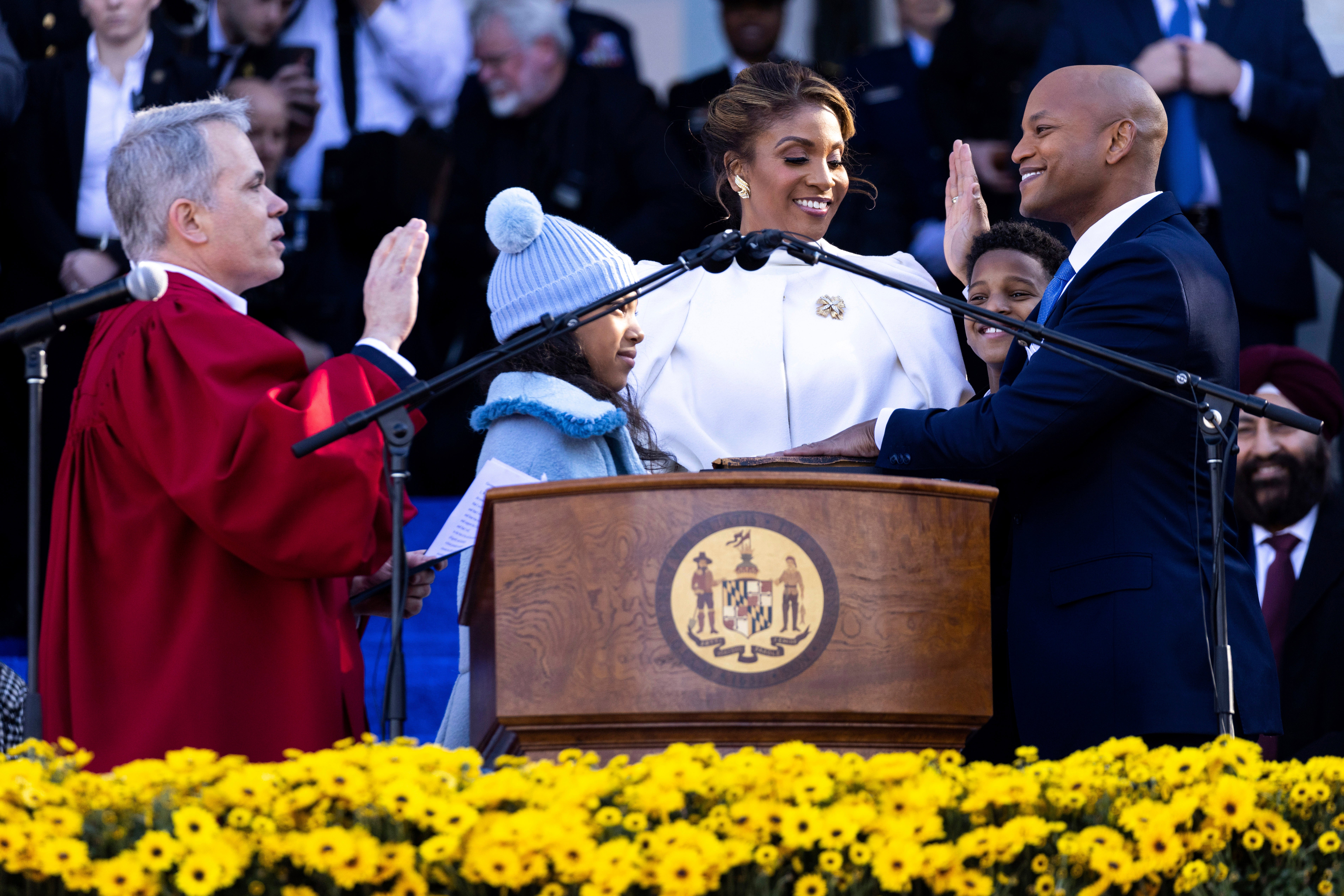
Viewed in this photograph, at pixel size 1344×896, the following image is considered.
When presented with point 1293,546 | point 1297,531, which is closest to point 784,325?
point 1293,546

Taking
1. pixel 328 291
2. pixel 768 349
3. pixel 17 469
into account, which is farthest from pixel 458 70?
pixel 768 349

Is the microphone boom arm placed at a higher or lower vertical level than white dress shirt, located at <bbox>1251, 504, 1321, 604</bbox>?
higher

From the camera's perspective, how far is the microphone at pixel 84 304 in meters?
2.71

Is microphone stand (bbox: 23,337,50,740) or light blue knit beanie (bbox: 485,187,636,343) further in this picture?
light blue knit beanie (bbox: 485,187,636,343)

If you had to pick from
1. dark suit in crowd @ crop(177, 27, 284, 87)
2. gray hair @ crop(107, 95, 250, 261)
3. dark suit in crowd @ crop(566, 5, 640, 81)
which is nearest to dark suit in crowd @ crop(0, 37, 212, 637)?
dark suit in crowd @ crop(177, 27, 284, 87)

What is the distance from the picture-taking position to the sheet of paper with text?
321 cm

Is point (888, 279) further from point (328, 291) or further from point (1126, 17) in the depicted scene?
point (1126, 17)

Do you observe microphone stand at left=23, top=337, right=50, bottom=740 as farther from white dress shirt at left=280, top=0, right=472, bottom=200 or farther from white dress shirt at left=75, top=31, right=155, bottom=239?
white dress shirt at left=280, top=0, right=472, bottom=200

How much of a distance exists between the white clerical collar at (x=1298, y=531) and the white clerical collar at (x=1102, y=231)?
2.62m

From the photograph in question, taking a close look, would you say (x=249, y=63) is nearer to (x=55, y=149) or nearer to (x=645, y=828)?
(x=55, y=149)

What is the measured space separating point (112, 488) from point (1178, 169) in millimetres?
4479

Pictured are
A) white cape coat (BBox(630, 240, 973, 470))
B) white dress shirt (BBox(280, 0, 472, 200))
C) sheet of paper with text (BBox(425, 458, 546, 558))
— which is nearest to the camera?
sheet of paper with text (BBox(425, 458, 546, 558))

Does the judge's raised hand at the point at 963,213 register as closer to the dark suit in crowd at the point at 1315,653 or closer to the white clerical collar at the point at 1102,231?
the white clerical collar at the point at 1102,231

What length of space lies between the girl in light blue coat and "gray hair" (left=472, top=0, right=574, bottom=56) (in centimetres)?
298
